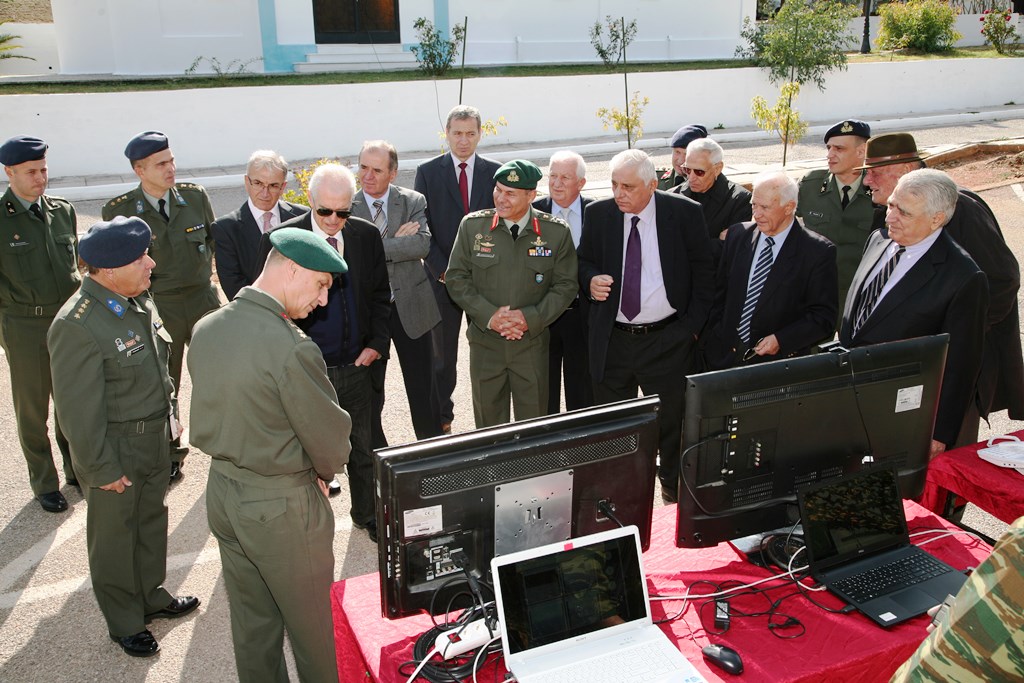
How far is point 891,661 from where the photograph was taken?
262cm

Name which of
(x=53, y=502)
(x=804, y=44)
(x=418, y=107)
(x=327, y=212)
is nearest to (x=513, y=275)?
(x=327, y=212)

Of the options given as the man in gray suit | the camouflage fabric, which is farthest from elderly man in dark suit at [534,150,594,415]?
the camouflage fabric

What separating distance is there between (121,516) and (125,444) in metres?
0.33

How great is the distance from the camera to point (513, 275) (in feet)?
16.4

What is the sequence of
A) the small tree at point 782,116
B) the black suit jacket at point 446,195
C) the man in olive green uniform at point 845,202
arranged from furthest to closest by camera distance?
the small tree at point 782,116
the black suit jacket at point 446,195
the man in olive green uniform at point 845,202

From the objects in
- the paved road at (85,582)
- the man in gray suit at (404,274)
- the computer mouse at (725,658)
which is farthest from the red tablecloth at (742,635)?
the man in gray suit at (404,274)

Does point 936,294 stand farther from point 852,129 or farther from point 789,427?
point 852,129

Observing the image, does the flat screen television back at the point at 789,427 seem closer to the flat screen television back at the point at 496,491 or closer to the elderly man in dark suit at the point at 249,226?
the flat screen television back at the point at 496,491

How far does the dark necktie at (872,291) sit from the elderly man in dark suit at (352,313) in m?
2.51

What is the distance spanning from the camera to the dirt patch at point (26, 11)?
26.8 meters

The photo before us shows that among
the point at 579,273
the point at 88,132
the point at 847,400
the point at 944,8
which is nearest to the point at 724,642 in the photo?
the point at 847,400

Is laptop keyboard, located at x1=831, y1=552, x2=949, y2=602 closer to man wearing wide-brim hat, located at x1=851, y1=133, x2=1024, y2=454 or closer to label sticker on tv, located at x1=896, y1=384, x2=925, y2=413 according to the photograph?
label sticker on tv, located at x1=896, y1=384, x2=925, y2=413

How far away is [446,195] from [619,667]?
430 centimetres

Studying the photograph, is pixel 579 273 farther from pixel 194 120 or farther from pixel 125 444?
pixel 194 120
